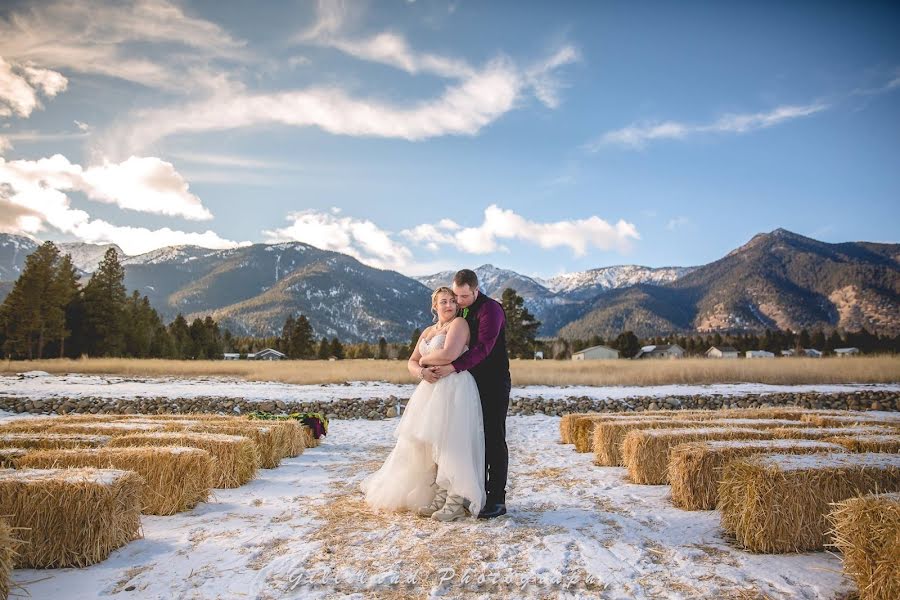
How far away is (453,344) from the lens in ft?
18.0

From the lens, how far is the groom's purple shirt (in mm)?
5535

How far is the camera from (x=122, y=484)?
4.36 m

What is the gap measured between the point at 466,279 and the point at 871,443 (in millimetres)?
4975

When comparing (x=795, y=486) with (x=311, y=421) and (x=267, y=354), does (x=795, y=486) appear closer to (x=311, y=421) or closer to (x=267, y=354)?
(x=311, y=421)

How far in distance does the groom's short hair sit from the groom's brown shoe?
2.28 meters

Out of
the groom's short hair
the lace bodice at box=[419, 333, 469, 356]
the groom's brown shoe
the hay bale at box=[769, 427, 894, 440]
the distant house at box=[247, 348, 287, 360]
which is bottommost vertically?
the distant house at box=[247, 348, 287, 360]

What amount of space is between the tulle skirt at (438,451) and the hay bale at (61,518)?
2.54 m

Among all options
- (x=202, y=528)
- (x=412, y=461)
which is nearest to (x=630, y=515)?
(x=412, y=461)

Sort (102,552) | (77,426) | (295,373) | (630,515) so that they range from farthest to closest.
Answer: (295,373) → (77,426) → (630,515) → (102,552)

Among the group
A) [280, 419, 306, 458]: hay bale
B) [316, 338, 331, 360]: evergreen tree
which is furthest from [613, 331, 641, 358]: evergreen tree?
[280, 419, 306, 458]: hay bale

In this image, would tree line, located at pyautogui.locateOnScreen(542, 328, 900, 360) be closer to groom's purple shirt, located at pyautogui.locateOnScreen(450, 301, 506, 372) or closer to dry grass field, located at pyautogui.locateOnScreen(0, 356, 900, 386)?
dry grass field, located at pyautogui.locateOnScreen(0, 356, 900, 386)

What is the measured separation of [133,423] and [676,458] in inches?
324

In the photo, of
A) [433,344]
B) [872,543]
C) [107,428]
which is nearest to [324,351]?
[107,428]

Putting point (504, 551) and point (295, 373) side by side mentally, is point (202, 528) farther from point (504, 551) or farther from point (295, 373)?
point (295, 373)
